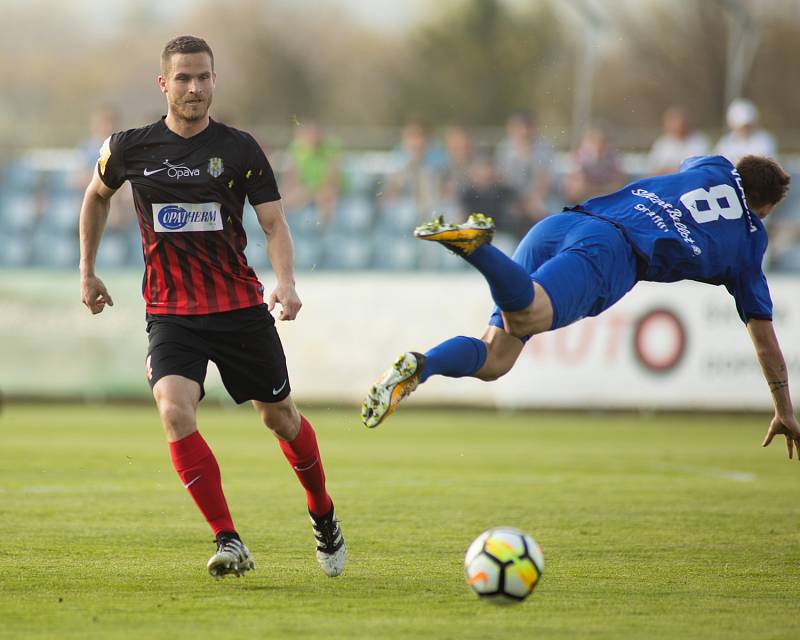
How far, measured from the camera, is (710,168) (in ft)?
23.8

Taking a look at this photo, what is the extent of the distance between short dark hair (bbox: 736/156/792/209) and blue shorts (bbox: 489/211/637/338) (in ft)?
2.71

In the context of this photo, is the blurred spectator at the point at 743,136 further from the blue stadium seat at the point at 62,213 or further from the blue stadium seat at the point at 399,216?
the blue stadium seat at the point at 62,213

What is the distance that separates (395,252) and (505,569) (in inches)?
527

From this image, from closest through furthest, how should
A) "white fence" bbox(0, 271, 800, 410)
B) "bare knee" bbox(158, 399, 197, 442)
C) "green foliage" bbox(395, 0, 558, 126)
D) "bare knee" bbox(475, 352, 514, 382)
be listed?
"bare knee" bbox(158, 399, 197, 442) → "bare knee" bbox(475, 352, 514, 382) → "white fence" bbox(0, 271, 800, 410) → "green foliage" bbox(395, 0, 558, 126)

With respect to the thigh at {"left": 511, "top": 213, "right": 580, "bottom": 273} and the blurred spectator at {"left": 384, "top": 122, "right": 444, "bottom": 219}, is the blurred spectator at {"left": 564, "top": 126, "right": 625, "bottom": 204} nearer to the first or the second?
the blurred spectator at {"left": 384, "top": 122, "right": 444, "bottom": 219}

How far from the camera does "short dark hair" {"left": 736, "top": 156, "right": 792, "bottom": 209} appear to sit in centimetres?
721

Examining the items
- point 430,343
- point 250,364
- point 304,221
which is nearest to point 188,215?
point 250,364

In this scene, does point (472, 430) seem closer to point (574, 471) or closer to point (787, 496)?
point (574, 471)

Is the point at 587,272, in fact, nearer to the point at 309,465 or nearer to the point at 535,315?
the point at 535,315

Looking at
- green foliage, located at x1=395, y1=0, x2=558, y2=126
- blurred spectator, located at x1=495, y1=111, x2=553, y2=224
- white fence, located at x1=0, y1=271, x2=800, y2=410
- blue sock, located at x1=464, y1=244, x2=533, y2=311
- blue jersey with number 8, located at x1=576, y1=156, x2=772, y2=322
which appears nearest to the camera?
blue sock, located at x1=464, y1=244, x2=533, y2=311

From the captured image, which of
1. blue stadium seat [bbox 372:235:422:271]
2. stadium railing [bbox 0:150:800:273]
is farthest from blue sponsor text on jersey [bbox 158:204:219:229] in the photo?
blue stadium seat [bbox 372:235:422:271]

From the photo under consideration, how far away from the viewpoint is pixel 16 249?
20094mm

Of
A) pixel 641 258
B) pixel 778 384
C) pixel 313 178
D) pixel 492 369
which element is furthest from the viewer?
pixel 313 178

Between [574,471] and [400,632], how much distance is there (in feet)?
21.1
